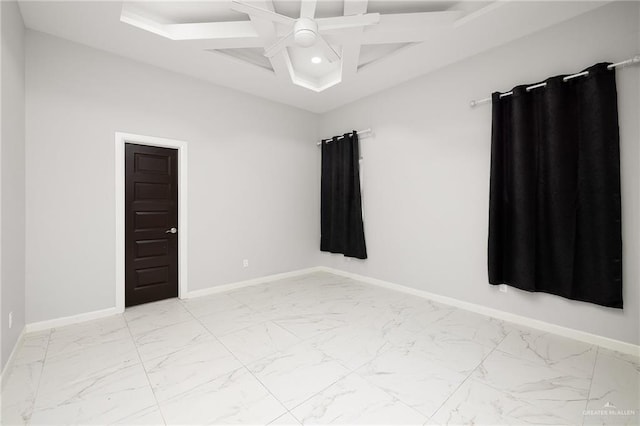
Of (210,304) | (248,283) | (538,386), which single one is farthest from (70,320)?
(538,386)

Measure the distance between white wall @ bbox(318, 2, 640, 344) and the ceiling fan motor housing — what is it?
1.97m

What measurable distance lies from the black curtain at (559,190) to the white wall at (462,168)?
13cm

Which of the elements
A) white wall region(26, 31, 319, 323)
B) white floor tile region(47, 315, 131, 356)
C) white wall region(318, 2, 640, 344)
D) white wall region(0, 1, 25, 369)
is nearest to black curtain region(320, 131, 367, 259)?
white wall region(318, 2, 640, 344)

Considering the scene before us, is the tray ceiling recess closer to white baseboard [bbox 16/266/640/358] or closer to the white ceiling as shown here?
the white ceiling

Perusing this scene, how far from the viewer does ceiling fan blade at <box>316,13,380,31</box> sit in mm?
2305

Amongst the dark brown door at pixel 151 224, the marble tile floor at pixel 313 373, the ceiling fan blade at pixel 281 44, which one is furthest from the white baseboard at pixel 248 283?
the ceiling fan blade at pixel 281 44

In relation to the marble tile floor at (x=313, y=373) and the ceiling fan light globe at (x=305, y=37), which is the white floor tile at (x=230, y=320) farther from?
the ceiling fan light globe at (x=305, y=37)

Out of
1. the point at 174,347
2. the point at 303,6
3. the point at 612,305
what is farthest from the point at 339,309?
the point at 303,6

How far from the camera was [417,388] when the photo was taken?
1842mm

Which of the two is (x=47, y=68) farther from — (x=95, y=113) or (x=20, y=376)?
(x=20, y=376)

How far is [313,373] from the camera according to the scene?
2012 mm

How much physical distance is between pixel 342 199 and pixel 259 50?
8.24 feet

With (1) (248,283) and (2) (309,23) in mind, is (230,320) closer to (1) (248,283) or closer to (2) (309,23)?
(1) (248,283)

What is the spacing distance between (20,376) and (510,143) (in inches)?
185
